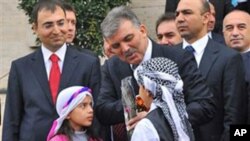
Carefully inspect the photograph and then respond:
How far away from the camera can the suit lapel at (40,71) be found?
500cm

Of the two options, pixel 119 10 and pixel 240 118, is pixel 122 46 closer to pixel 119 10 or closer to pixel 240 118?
pixel 119 10

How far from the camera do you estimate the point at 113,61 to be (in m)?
4.76

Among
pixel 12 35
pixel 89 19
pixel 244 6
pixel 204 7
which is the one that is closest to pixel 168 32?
pixel 204 7

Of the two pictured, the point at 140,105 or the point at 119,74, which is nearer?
the point at 140,105

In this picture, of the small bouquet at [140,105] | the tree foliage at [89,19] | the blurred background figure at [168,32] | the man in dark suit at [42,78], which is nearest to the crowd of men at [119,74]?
the man in dark suit at [42,78]

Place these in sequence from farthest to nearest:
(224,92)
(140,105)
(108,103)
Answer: (224,92) → (108,103) → (140,105)

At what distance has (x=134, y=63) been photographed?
4.45 m

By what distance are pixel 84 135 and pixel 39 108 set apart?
1.26 feet

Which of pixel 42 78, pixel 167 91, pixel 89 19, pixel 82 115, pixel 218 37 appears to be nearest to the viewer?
pixel 167 91

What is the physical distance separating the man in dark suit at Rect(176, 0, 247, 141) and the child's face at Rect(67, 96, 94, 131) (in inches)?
31.2

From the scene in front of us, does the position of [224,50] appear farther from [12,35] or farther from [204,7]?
[12,35]

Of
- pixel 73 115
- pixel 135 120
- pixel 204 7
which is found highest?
pixel 204 7

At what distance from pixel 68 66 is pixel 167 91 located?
56.3 inches

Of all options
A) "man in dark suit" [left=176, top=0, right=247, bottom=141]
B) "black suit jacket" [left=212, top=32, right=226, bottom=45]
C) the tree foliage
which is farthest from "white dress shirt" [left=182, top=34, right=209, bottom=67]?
the tree foliage
